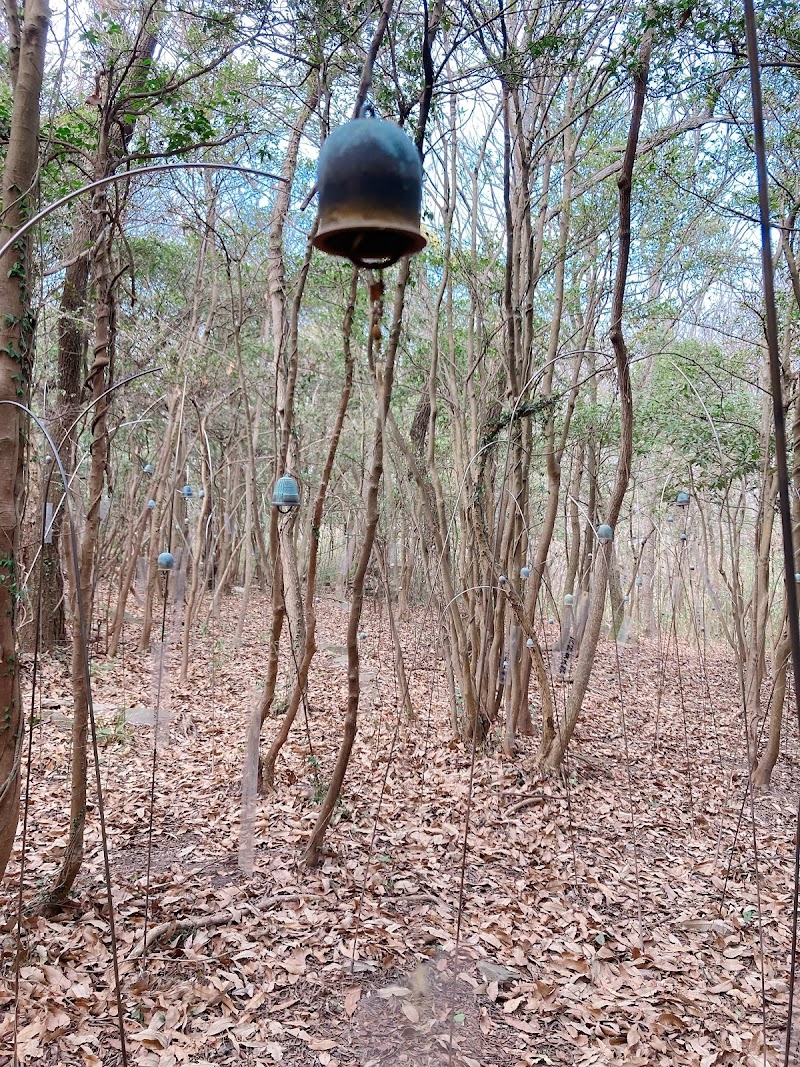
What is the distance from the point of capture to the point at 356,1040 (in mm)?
2217

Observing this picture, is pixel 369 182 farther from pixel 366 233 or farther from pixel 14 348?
pixel 14 348

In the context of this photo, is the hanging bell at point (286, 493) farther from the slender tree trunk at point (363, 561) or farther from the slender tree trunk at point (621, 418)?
the slender tree trunk at point (621, 418)

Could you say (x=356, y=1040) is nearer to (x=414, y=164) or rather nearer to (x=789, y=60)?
(x=414, y=164)

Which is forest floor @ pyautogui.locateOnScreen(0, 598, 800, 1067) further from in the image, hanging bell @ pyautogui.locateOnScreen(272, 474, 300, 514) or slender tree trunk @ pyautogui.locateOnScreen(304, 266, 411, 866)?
A: hanging bell @ pyautogui.locateOnScreen(272, 474, 300, 514)

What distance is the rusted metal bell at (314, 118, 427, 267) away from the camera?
1043 mm

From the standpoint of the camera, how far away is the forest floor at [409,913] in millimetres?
2215

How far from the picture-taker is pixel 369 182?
1042 millimetres

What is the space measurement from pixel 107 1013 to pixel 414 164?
262cm

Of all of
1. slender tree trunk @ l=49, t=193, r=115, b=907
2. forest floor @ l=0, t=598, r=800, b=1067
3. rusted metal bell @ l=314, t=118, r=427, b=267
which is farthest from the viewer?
slender tree trunk @ l=49, t=193, r=115, b=907

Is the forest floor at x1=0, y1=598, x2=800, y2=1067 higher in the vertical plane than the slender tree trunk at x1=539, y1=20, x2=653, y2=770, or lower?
lower

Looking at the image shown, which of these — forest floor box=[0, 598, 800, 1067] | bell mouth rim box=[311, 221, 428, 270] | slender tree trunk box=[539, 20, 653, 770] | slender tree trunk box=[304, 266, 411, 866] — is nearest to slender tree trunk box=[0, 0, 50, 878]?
forest floor box=[0, 598, 800, 1067]

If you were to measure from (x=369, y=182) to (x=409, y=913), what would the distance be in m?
2.89

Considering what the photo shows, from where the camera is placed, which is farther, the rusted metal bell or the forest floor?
the forest floor

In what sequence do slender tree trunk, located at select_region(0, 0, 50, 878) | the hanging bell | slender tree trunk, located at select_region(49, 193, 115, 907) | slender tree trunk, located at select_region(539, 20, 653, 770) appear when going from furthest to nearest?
the hanging bell
slender tree trunk, located at select_region(539, 20, 653, 770)
slender tree trunk, located at select_region(49, 193, 115, 907)
slender tree trunk, located at select_region(0, 0, 50, 878)
